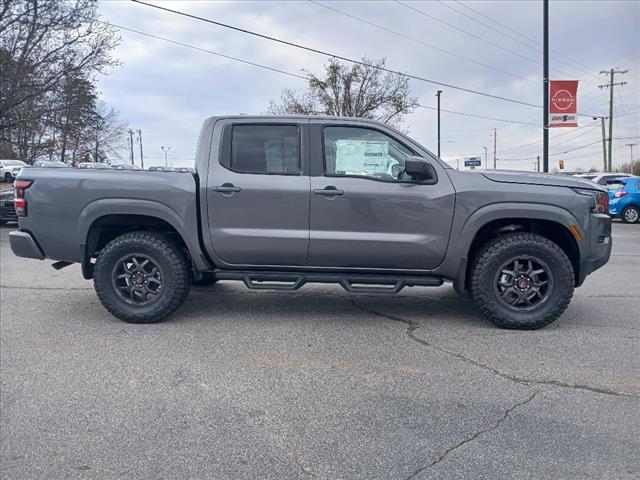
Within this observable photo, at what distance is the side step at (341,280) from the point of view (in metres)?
4.91

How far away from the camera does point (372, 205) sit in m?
4.78

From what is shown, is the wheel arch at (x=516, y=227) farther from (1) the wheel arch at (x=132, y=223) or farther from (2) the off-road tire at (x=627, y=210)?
(2) the off-road tire at (x=627, y=210)

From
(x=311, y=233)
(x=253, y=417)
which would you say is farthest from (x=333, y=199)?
(x=253, y=417)

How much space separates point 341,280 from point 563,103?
648 inches

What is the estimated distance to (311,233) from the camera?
16.0 feet

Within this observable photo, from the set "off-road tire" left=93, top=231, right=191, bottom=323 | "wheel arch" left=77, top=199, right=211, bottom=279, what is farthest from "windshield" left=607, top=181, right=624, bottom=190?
"off-road tire" left=93, top=231, right=191, bottom=323

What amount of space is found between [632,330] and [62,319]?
5662 millimetres

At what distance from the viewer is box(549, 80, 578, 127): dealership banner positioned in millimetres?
17969

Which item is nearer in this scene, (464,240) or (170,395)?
(170,395)

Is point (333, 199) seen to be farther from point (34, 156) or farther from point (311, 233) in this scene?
point (34, 156)

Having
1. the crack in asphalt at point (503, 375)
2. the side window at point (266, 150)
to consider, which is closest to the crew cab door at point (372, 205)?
the side window at point (266, 150)

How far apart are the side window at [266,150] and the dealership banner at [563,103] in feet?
52.6

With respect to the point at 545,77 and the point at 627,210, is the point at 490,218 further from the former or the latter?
the point at 545,77

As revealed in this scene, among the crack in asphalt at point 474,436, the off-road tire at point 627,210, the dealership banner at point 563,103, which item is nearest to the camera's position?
the crack in asphalt at point 474,436
